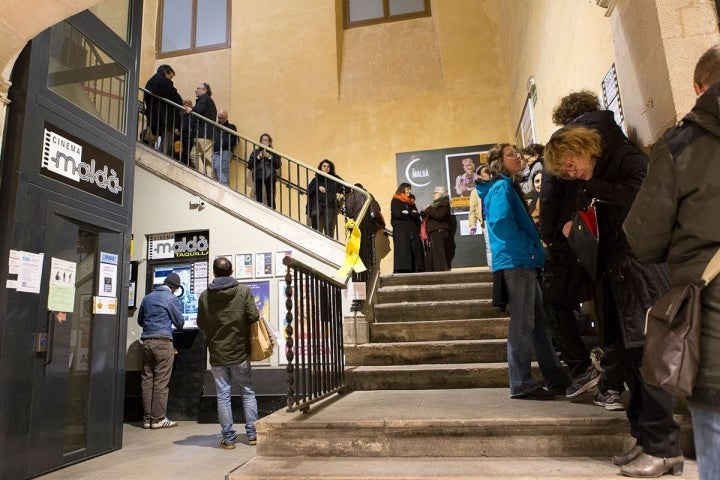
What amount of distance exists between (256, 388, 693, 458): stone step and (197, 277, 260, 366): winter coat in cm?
145

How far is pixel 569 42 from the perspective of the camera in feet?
14.3

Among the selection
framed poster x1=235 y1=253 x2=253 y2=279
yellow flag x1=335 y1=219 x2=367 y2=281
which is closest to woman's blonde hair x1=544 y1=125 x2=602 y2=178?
yellow flag x1=335 y1=219 x2=367 y2=281

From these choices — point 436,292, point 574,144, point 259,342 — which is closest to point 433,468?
point 574,144

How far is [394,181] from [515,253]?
6.04 meters

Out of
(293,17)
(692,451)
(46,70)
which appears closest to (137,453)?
(46,70)

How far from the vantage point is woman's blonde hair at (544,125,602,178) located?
6.73 ft

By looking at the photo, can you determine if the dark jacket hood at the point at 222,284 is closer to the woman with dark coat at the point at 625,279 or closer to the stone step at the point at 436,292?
the stone step at the point at 436,292

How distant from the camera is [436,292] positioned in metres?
4.82

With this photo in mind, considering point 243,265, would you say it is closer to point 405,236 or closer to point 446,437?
point 405,236

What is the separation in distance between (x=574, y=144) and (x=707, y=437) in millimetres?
1284

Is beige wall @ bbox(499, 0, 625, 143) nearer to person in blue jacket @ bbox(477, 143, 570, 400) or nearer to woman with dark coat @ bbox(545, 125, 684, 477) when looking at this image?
person in blue jacket @ bbox(477, 143, 570, 400)

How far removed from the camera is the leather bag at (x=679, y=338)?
110 centimetres

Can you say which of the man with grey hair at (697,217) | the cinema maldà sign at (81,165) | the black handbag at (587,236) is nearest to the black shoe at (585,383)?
the black handbag at (587,236)

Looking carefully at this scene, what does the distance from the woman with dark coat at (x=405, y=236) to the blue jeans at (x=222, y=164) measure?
2.43 metres
